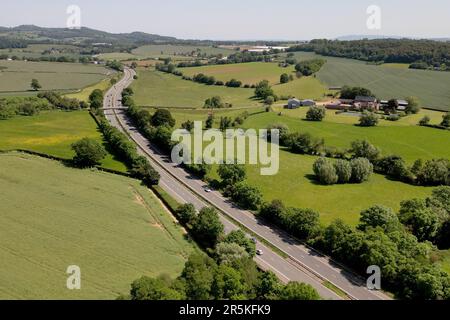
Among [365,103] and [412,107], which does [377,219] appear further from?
[365,103]

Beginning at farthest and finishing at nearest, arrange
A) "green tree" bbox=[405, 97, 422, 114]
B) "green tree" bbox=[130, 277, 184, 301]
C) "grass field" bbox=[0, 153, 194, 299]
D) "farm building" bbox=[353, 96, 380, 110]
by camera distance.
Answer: "farm building" bbox=[353, 96, 380, 110]
"green tree" bbox=[405, 97, 422, 114]
"grass field" bbox=[0, 153, 194, 299]
"green tree" bbox=[130, 277, 184, 301]

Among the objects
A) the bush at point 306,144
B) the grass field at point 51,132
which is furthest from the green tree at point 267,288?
the bush at point 306,144

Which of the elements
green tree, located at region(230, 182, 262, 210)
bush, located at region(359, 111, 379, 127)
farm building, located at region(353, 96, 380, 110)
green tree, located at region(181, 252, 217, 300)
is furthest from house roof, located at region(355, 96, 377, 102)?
green tree, located at region(181, 252, 217, 300)

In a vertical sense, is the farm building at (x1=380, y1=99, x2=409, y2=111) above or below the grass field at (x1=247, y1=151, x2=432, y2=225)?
above

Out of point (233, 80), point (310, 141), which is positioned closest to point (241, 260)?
point (310, 141)

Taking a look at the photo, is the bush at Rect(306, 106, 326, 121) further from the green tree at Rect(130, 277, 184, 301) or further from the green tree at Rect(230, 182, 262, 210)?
the green tree at Rect(130, 277, 184, 301)

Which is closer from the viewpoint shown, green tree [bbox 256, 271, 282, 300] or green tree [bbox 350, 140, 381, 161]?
green tree [bbox 256, 271, 282, 300]
